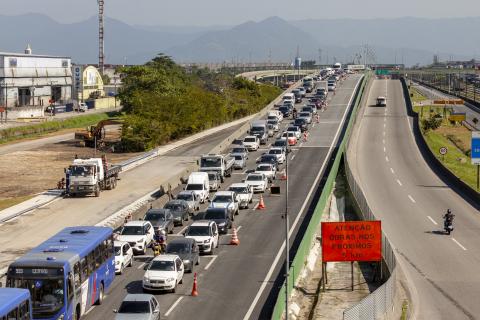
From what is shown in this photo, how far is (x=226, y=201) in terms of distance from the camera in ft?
160

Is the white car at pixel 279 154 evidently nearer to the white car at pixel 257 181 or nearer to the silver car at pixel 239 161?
the silver car at pixel 239 161

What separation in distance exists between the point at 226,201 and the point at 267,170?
1374 centimetres

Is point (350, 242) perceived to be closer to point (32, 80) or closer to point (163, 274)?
point (163, 274)

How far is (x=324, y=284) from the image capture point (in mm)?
34781

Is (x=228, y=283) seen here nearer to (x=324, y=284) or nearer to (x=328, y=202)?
(x=324, y=284)

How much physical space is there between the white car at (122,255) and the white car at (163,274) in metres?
2.98

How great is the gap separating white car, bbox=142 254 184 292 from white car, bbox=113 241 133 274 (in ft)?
9.78

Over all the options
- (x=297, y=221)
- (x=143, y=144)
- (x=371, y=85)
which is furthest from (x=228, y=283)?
(x=371, y=85)

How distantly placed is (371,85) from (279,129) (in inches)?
2881

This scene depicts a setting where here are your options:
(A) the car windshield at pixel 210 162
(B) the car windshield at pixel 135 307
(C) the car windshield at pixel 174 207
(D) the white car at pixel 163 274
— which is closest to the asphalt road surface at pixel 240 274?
(D) the white car at pixel 163 274

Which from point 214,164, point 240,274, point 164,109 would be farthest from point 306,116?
point 240,274

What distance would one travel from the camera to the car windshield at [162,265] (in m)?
32.1

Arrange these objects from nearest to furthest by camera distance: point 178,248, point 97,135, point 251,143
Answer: point 178,248 → point 251,143 → point 97,135

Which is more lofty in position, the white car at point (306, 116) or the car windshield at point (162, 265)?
the white car at point (306, 116)
